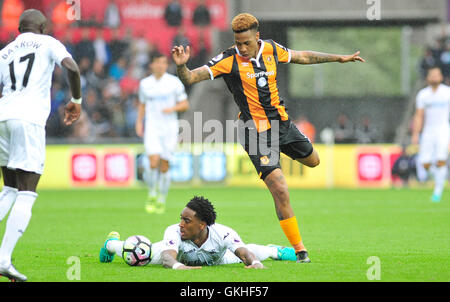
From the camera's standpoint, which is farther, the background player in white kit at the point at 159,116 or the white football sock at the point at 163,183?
the white football sock at the point at 163,183

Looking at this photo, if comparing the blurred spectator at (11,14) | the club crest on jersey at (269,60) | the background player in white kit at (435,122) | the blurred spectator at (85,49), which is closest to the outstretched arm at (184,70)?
the club crest on jersey at (269,60)

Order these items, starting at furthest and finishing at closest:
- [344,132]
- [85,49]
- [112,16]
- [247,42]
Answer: [344,132], [112,16], [85,49], [247,42]

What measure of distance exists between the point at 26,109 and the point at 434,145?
12.3m

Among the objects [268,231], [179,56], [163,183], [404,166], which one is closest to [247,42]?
[179,56]

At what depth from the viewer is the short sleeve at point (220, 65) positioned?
842cm

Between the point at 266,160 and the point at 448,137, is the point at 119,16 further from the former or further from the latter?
the point at 266,160

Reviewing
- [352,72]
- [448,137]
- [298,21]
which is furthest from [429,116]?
[352,72]

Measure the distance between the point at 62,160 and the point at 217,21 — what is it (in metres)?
6.57

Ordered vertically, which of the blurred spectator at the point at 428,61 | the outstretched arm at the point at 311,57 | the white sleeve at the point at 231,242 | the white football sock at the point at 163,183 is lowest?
the white football sock at the point at 163,183

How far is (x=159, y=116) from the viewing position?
15.7 m

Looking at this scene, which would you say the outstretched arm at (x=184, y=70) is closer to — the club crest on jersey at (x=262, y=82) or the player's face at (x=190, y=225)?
the club crest on jersey at (x=262, y=82)

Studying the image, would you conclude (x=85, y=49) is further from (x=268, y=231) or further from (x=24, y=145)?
(x=24, y=145)

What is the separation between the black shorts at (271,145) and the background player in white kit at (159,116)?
6.49 metres

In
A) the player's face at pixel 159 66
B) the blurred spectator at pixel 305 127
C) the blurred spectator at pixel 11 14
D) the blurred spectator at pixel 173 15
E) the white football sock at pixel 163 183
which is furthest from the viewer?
the blurred spectator at pixel 305 127
